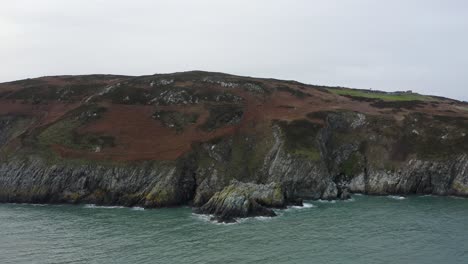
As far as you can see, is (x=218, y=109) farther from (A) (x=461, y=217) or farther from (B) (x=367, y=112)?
(A) (x=461, y=217)

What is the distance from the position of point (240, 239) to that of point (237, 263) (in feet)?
27.9

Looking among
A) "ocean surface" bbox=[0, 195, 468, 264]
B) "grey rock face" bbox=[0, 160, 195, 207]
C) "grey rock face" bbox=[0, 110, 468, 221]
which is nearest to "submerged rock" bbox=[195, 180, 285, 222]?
"grey rock face" bbox=[0, 110, 468, 221]

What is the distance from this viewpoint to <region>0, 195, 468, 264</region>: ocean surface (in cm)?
4744

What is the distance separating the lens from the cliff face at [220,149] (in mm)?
77250

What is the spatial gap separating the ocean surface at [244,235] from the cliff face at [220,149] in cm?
514

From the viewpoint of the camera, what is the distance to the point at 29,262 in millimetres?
46812

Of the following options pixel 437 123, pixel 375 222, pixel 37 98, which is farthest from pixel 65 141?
pixel 437 123

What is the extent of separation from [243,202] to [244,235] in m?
10.7

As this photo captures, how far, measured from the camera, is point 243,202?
65.6 metres

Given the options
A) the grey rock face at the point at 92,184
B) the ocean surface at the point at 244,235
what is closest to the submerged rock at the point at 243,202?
the ocean surface at the point at 244,235

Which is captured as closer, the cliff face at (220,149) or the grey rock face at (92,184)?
the grey rock face at (92,184)

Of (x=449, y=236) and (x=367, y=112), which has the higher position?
(x=367, y=112)

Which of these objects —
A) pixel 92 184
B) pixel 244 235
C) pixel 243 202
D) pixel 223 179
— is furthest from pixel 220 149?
pixel 244 235

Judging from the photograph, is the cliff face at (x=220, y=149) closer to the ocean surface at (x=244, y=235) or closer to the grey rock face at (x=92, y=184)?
the grey rock face at (x=92, y=184)
